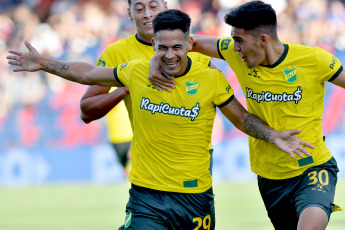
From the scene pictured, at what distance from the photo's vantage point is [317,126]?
550cm

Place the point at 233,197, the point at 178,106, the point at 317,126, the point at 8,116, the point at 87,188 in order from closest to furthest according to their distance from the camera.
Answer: the point at 178,106 < the point at 317,126 < the point at 233,197 < the point at 87,188 < the point at 8,116

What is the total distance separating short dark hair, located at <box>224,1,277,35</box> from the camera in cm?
532

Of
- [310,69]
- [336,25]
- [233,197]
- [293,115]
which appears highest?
[336,25]

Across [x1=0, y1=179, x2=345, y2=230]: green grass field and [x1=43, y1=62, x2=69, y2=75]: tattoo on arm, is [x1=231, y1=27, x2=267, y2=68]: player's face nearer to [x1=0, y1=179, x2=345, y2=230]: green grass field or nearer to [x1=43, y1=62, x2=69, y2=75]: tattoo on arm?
[x1=43, y1=62, x2=69, y2=75]: tattoo on arm

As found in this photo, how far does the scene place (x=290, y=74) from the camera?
5422 mm

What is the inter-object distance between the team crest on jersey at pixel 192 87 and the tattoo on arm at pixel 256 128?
0.49 meters

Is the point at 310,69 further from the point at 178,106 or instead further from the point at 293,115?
the point at 178,106

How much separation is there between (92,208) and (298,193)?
21.0 ft

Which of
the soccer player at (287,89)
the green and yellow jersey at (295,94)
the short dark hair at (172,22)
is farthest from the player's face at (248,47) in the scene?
the short dark hair at (172,22)

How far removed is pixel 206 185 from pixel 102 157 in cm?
979

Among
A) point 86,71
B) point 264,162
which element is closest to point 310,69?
point 264,162

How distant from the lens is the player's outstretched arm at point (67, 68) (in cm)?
539

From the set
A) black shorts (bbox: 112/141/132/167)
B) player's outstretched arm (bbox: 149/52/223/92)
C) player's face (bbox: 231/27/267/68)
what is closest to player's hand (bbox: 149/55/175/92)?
player's outstretched arm (bbox: 149/52/223/92)

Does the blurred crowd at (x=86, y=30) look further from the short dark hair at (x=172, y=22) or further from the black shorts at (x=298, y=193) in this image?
the short dark hair at (x=172, y=22)
